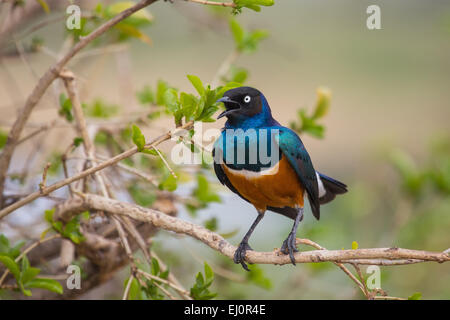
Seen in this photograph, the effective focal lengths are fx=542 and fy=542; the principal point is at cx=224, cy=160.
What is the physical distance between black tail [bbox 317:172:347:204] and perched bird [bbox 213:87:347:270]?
205 millimetres

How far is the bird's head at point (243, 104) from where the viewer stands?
2266mm

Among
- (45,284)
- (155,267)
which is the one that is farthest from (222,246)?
(45,284)

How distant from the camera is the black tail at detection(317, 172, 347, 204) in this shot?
2.61 meters

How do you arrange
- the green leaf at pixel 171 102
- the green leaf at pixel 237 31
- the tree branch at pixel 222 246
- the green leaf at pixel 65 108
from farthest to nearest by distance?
the green leaf at pixel 237 31
the green leaf at pixel 65 108
the green leaf at pixel 171 102
the tree branch at pixel 222 246

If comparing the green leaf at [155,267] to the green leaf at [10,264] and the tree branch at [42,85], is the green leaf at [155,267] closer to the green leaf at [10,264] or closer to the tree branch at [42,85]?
the green leaf at [10,264]

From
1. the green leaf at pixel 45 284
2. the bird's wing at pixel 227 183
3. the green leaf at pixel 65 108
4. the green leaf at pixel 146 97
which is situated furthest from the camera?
the green leaf at pixel 146 97

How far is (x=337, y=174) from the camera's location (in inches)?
304

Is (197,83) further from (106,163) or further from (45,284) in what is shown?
(45,284)

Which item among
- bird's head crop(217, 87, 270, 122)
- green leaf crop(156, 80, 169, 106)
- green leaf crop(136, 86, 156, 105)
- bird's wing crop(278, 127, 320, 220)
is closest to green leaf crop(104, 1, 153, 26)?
green leaf crop(156, 80, 169, 106)

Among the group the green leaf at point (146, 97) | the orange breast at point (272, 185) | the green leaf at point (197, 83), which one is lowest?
the orange breast at point (272, 185)

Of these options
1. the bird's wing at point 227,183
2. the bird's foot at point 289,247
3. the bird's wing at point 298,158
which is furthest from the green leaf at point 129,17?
the bird's foot at point 289,247
